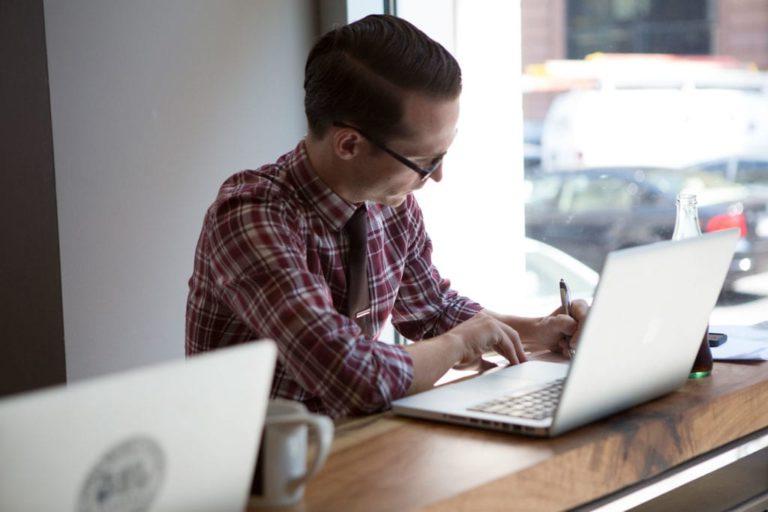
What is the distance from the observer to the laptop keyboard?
1.45 meters

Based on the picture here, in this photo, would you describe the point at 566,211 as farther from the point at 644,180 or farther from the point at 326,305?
the point at 326,305

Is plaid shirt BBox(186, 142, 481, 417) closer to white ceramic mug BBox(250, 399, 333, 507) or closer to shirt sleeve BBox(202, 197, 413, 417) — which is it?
shirt sleeve BBox(202, 197, 413, 417)

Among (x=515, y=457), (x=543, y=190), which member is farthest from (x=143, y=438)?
(x=543, y=190)

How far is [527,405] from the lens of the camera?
4.93ft

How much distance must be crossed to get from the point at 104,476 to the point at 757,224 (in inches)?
93.9

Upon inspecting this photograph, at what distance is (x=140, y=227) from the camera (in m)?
2.78

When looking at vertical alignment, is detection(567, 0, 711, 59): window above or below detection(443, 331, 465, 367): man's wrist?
above

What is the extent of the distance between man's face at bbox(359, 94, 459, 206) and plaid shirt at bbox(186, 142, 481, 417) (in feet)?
0.24

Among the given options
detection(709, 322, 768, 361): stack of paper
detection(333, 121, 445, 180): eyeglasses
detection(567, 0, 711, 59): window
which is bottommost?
detection(709, 322, 768, 361): stack of paper

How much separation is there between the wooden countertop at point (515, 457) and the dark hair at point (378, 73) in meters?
0.57

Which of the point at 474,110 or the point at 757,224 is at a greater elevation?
the point at 474,110

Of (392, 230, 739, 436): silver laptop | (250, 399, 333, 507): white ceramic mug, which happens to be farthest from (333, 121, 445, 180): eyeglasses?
(250, 399, 333, 507): white ceramic mug

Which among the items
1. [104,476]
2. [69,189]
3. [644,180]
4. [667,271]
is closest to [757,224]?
[644,180]

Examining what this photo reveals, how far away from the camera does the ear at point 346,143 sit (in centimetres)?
189
